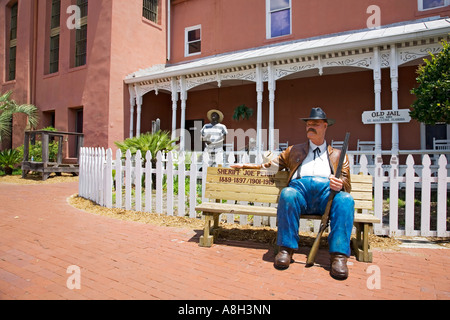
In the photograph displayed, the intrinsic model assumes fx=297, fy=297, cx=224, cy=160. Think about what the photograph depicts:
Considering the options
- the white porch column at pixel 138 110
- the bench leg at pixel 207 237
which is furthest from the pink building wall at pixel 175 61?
the bench leg at pixel 207 237

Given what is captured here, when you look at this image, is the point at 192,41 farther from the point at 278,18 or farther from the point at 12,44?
the point at 12,44

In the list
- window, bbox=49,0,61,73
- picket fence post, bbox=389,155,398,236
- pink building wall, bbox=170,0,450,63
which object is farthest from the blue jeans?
window, bbox=49,0,61,73

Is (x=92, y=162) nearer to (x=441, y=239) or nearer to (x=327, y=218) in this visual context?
(x=327, y=218)

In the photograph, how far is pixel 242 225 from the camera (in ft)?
15.5

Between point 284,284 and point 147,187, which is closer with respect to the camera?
point 284,284

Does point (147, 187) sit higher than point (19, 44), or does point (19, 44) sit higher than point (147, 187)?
point (19, 44)

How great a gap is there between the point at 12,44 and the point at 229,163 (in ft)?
60.7

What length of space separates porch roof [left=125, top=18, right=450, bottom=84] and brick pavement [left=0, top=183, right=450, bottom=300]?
598 cm

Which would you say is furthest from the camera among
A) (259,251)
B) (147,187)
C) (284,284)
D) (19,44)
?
(19,44)

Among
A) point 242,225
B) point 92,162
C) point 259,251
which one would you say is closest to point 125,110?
point 92,162

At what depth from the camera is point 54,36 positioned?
14.9 metres

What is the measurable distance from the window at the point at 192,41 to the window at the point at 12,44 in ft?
34.3

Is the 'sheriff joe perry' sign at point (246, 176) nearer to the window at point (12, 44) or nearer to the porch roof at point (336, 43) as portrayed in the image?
the porch roof at point (336, 43)

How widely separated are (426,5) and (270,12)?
5393mm
